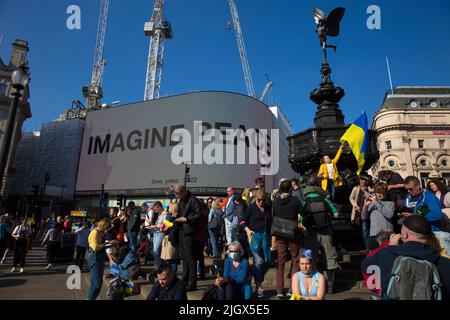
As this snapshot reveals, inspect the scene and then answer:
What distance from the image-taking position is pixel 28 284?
6.62m

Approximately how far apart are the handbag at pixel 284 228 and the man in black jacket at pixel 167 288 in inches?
72.8

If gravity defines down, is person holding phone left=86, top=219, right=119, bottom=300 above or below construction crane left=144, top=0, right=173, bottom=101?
below

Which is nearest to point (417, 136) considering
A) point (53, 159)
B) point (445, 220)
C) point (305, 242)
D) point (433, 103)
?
point (433, 103)

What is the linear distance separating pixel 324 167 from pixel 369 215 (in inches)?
72.9

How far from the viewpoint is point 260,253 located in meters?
4.88

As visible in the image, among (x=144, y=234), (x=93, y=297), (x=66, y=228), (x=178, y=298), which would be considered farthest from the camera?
(x=66, y=228)

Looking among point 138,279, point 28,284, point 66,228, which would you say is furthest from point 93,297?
point 66,228

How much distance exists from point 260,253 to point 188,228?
4.71 feet

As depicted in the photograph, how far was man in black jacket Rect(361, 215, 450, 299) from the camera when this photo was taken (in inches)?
84.5

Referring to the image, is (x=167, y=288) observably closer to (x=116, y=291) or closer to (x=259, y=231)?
(x=116, y=291)

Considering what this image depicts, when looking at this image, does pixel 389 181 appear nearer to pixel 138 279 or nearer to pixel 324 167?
pixel 324 167

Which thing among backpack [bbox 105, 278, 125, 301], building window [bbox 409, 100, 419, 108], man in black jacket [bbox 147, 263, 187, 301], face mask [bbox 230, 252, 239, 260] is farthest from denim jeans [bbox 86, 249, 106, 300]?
building window [bbox 409, 100, 419, 108]

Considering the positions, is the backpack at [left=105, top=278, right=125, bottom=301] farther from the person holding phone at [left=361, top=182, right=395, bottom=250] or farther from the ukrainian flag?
the ukrainian flag
